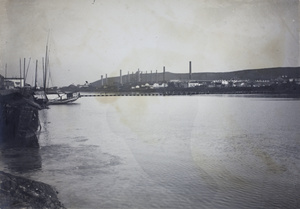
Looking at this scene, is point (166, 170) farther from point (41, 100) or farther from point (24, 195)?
point (41, 100)

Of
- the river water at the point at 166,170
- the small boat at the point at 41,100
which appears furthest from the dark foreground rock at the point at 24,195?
the small boat at the point at 41,100

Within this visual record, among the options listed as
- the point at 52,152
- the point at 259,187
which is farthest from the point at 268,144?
the point at 52,152

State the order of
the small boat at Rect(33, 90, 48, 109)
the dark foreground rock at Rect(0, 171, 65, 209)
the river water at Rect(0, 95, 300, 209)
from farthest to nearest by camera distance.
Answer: the small boat at Rect(33, 90, 48, 109)
the river water at Rect(0, 95, 300, 209)
the dark foreground rock at Rect(0, 171, 65, 209)

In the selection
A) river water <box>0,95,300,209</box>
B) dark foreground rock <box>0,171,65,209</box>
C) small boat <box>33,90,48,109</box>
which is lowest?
river water <box>0,95,300,209</box>

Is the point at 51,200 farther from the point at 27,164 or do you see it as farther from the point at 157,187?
the point at 27,164

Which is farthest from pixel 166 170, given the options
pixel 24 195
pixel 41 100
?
pixel 41 100

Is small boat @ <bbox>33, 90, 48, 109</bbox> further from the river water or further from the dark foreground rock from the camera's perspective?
the dark foreground rock

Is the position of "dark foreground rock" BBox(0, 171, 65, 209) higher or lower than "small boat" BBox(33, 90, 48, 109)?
lower

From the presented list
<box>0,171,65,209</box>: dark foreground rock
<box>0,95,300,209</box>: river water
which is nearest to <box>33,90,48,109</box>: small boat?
<box>0,95,300,209</box>: river water
